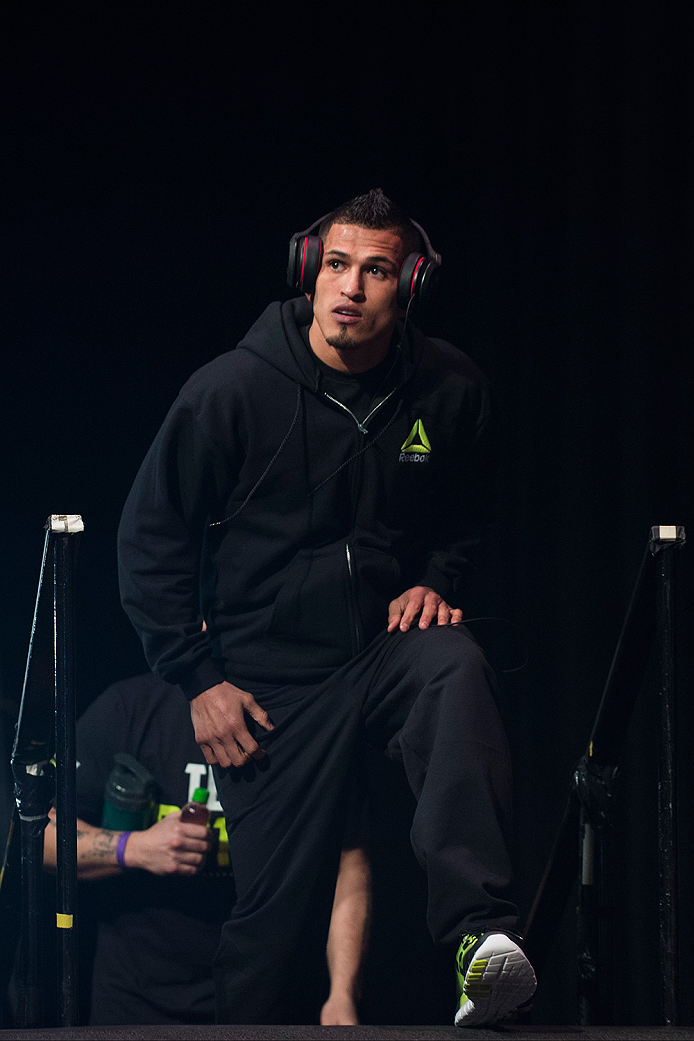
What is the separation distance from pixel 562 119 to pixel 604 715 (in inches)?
60.6

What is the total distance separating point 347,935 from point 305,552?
29.2 inches

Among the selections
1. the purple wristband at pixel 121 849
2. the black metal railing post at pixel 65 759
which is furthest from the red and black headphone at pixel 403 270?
the purple wristband at pixel 121 849

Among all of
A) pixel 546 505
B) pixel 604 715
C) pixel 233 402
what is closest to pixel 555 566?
pixel 546 505

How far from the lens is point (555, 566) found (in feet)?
9.02

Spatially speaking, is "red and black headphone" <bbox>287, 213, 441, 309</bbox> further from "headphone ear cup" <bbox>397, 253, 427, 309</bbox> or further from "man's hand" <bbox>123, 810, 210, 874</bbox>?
"man's hand" <bbox>123, 810, 210, 874</bbox>

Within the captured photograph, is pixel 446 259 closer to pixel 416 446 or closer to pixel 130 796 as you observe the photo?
pixel 416 446

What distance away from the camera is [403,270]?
7.22 ft

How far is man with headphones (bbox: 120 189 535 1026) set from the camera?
6.82 feet

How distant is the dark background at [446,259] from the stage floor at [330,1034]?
0.96 m

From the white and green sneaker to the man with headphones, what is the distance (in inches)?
19.9

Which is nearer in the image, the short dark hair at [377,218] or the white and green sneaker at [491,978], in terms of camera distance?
the white and green sneaker at [491,978]

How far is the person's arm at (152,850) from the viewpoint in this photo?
230cm

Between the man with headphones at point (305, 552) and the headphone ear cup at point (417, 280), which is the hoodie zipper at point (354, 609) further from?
the headphone ear cup at point (417, 280)

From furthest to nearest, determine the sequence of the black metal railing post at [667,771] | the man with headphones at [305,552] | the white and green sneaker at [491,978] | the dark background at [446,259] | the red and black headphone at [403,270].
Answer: the dark background at [446,259]
the red and black headphone at [403,270]
the man with headphones at [305,552]
the black metal railing post at [667,771]
the white and green sneaker at [491,978]
